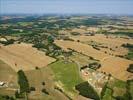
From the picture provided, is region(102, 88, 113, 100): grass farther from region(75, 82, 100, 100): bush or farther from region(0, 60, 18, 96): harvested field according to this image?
region(0, 60, 18, 96): harvested field

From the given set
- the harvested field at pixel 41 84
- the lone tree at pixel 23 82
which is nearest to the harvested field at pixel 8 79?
the lone tree at pixel 23 82

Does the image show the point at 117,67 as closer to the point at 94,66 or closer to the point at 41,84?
the point at 94,66

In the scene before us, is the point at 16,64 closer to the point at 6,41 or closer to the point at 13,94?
the point at 13,94

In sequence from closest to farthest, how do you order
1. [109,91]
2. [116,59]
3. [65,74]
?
1. [109,91]
2. [65,74]
3. [116,59]

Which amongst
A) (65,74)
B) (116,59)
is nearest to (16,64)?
(65,74)

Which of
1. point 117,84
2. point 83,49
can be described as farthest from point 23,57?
point 117,84

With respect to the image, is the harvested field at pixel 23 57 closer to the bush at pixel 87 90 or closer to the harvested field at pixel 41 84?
the harvested field at pixel 41 84
